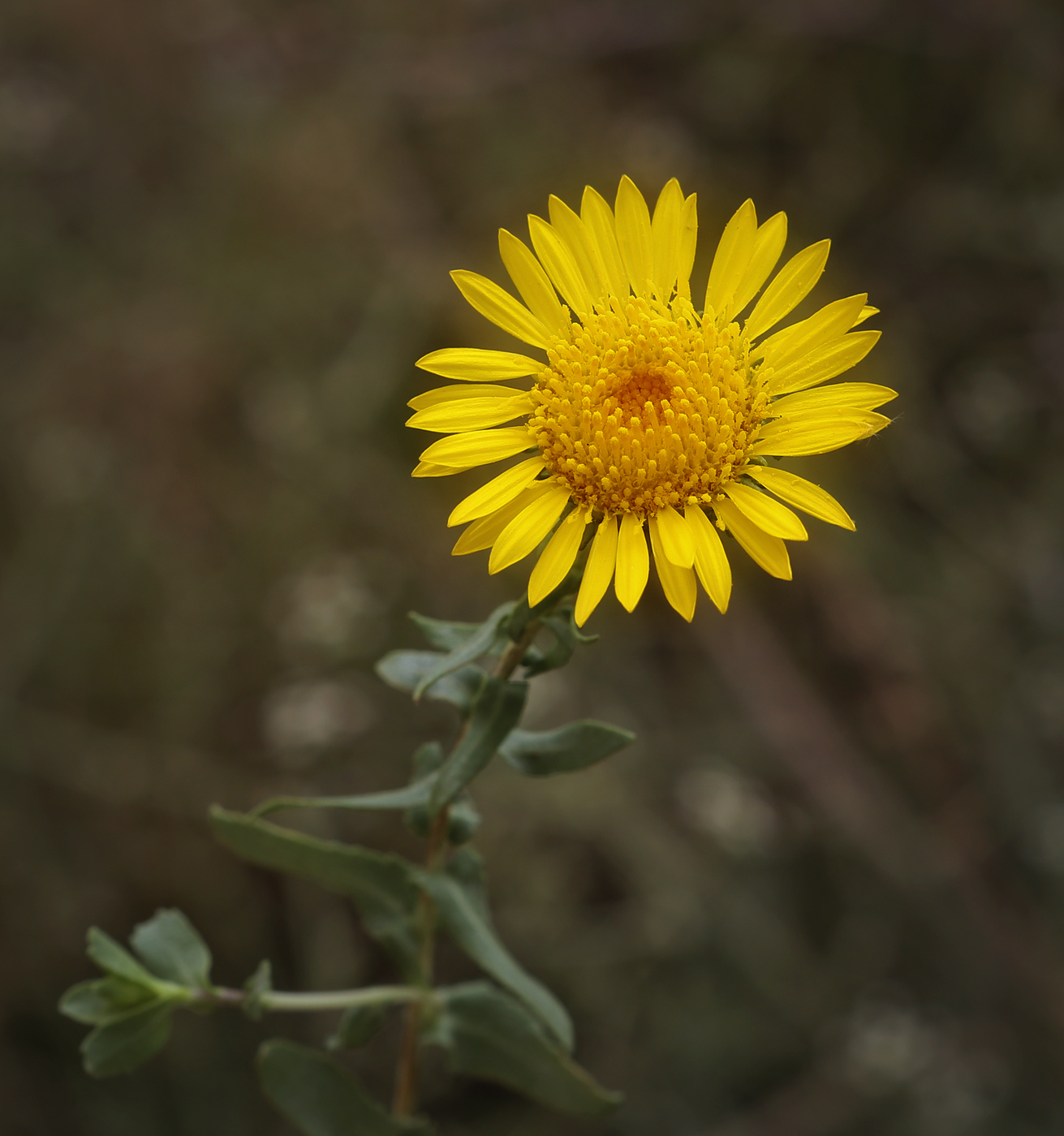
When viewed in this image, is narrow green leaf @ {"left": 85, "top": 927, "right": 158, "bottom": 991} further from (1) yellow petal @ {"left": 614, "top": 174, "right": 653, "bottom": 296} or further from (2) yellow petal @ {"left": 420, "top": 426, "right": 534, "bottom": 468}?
(1) yellow petal @ {"left": 614, "top": 174, "right": 653, "bottom": 296}

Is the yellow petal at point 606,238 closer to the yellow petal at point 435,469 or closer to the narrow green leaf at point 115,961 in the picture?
the yellow petal at point 435,469

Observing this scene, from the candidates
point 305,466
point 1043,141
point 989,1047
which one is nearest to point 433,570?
point 305,466

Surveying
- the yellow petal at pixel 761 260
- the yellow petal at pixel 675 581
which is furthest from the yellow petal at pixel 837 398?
the yellow petal at pixel 675 581

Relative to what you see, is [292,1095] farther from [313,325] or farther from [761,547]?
[313,325]

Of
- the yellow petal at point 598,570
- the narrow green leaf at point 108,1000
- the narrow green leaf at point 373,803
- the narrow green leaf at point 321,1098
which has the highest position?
the yellow petal at point 598,570

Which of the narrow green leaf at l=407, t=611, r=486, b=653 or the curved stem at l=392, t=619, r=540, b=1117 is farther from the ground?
Result: the narrow green leaf at l=407, t=611, r=486, b=653

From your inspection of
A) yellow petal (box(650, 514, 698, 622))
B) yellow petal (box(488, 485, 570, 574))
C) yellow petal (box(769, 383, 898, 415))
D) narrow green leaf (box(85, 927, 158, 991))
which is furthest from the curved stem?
yellow petal (box(769, 383, 898, 415))
